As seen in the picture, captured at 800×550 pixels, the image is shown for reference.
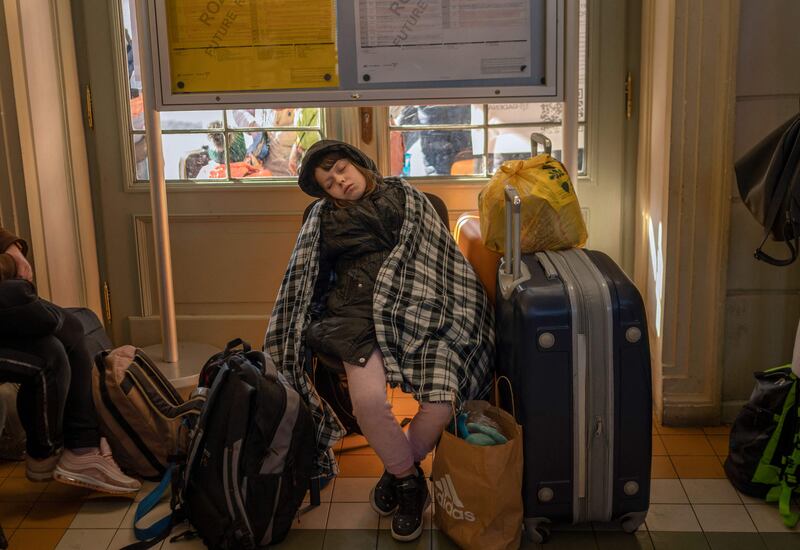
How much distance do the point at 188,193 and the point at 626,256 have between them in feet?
5.85

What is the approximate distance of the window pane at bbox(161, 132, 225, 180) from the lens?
11.8 ft

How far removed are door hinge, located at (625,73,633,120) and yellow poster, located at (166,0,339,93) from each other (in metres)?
1.11

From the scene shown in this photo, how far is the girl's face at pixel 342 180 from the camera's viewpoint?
8.73 ft

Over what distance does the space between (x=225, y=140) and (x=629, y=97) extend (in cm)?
159

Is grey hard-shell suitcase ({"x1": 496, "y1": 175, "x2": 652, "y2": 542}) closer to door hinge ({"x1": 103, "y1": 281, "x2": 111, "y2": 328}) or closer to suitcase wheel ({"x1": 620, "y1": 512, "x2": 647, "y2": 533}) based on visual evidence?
suitcase wheel ({"x1": 620, "y1": 512, "x2": 647, "y2": 533})

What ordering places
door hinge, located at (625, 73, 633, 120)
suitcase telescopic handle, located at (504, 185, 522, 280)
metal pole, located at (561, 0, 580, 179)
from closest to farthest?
1. suitcase telescopic handle, located at (504, 185, 522, 280)
2. metal pole, located at (561, 0, 580, 179)
3. door hinge, located at (625, 73, 633, 120)

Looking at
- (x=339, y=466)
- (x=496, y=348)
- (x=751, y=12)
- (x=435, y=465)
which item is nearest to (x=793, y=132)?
(x=751, y=12)

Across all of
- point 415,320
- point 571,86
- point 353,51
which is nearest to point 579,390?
point 415,320

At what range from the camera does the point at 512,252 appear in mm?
2480

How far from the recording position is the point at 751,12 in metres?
2.78

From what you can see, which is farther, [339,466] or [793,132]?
[339,466]

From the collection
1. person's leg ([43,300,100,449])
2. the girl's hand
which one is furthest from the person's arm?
person's leg ([43,300,100,449])

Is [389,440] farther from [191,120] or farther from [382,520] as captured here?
[191,120]

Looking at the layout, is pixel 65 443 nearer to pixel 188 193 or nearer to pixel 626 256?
pixel 188 193
